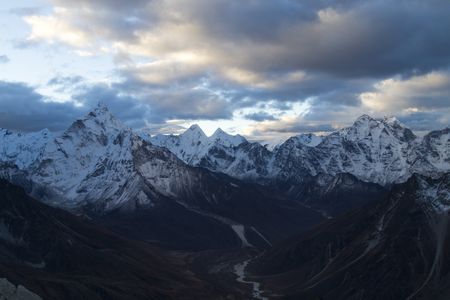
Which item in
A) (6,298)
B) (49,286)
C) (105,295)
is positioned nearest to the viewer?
(6,298)

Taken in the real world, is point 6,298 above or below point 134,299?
above

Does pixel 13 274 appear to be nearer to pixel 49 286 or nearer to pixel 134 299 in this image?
pixel 49 286

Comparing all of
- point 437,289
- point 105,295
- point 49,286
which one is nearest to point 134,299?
point 105,295

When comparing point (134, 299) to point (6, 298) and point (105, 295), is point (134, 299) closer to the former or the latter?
point (105, 295)

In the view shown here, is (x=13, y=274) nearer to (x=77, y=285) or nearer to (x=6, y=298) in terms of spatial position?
(x=77, y=285)

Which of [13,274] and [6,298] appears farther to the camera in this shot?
[13,274]

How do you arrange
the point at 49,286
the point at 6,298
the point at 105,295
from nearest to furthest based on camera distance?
the point at 6,298
the point at 49,286
the point at 105,295

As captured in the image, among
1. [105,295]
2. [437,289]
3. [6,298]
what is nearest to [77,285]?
[105,295]

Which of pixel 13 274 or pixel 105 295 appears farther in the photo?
pixel 105 295

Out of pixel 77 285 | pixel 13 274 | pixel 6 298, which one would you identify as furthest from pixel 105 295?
pixel 6 298

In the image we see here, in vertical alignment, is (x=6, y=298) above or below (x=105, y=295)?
above
